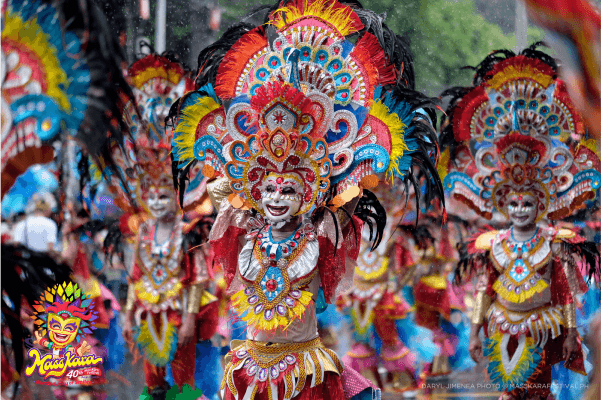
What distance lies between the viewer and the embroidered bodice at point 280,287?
285cm

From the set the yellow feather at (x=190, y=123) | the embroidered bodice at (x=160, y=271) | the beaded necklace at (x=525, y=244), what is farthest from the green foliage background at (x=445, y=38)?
the yellow feather at (x=190, y=123)

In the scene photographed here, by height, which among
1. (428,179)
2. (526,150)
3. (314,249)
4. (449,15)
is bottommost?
(314,249)

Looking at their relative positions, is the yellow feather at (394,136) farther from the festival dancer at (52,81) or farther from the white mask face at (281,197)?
the festival dancer at (52,81)

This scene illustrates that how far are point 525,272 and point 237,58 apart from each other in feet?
7.68

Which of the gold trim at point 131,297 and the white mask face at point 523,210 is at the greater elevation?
the white mask face at point 523,210

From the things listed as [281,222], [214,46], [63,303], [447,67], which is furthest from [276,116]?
[447,67]

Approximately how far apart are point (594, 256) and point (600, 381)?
12.0 ft

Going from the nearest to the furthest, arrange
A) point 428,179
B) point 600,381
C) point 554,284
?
1. point 600,381
2. point 428,179
3. point 554,284

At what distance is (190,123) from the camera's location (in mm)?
3158

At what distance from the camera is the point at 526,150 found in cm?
431

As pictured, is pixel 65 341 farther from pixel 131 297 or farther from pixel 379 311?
pixel 379 311

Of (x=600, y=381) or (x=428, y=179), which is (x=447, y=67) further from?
(x=600, y=381)

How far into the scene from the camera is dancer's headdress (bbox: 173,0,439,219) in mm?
2941

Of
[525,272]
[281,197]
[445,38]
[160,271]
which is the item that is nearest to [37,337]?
[160,271]
